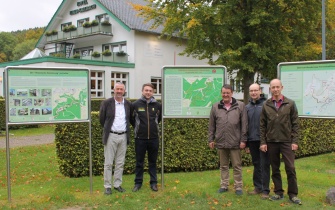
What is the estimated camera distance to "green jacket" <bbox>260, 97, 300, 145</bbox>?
5.66 m

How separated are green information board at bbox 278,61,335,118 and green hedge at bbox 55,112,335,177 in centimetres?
264

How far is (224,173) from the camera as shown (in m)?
6.44

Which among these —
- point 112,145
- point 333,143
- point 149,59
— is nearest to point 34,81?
point 112,145

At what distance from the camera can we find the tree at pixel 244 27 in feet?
60.1

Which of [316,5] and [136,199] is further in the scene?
[316,5]

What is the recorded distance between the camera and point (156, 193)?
643 centimetres

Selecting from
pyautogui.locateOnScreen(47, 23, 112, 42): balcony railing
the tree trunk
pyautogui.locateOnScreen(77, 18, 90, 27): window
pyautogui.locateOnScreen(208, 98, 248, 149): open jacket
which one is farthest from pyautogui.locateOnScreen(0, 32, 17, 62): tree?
pyautogui.locateOnScreen(208, 98, 248, 149): open jacket

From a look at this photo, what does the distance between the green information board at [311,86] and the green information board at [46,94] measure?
3.72m

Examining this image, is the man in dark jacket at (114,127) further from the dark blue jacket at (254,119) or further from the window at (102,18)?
the window at (102,18)

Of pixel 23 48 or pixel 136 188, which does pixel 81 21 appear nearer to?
pixel 136 188

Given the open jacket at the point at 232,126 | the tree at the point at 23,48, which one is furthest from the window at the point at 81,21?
the tree at the point at 23,48

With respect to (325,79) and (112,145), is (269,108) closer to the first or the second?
(325,79)

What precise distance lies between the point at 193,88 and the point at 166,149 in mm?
2032

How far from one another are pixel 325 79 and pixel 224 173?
2.41 meters
